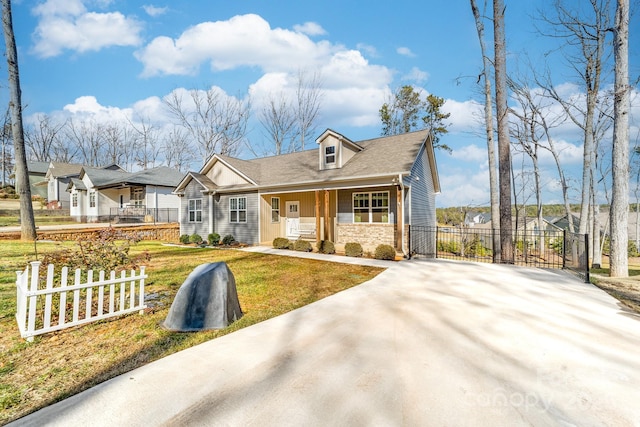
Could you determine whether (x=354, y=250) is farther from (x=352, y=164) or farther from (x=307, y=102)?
(x=307, y=102)

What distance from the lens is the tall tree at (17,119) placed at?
13.2 m

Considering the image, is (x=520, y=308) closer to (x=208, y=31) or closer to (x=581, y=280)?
(x=581, y=280)

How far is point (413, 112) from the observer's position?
2673 centimetres

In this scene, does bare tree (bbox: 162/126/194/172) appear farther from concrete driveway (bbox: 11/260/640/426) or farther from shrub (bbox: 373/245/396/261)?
concrete driveway (bbox: 11/260/640/426)

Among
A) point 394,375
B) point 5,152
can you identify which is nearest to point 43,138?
point 5,152

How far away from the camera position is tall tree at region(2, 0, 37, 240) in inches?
519

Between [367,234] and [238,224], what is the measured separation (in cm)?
763

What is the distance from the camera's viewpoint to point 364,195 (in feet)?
43.2

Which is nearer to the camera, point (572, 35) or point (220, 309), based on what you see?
point (220, 309)

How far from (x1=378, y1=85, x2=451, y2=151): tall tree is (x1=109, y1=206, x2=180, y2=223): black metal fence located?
23.2m

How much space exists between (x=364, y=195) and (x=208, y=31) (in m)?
15.5

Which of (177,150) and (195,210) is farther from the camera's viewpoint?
(177,150)

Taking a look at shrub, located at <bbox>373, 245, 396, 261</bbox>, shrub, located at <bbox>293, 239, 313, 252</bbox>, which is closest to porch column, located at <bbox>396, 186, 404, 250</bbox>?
shrub, located at <bbox>373, 245, 396, 261</bbox>

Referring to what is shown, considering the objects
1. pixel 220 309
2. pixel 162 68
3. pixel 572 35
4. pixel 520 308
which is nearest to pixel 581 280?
pixel 520 308
